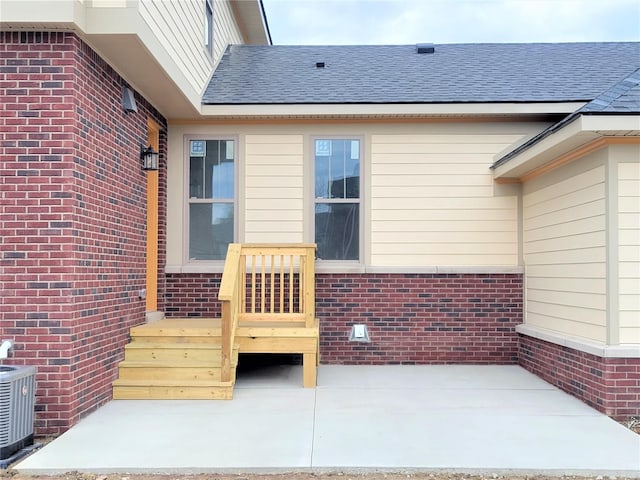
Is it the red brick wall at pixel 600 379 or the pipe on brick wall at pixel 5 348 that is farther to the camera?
the red brick wall at pixel 600 379

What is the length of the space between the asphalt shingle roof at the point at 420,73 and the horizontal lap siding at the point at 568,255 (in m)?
1.65

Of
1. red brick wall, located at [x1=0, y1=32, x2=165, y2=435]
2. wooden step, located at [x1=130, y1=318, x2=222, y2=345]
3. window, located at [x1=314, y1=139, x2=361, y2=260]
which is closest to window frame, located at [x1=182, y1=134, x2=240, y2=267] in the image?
window, located at [x1=314, y1=139, x2=361, y2=260]

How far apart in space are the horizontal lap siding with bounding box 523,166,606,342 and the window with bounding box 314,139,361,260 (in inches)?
89.8

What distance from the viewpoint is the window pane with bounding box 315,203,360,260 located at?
7.08 metres

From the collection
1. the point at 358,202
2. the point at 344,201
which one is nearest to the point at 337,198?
the point at 344,201

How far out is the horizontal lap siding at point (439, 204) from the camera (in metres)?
6.99

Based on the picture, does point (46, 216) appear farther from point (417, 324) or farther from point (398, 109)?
point (417, 324)

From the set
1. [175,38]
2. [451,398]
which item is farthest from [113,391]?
[175,38]

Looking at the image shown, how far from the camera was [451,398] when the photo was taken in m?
5.34

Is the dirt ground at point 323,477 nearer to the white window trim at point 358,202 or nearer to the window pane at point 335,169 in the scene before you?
the white window trim at point 358,202

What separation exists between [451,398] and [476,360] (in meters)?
1.76

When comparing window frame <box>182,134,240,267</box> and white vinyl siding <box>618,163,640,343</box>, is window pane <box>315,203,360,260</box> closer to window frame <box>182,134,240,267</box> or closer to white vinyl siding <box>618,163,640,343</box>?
window frame <box>182,134,240,267</box>

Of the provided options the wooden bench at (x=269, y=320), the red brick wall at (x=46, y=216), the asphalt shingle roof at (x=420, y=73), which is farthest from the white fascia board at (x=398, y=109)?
the red brick wall at (x=46, y=216)

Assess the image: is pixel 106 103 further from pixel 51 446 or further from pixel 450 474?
pixel 450 474
